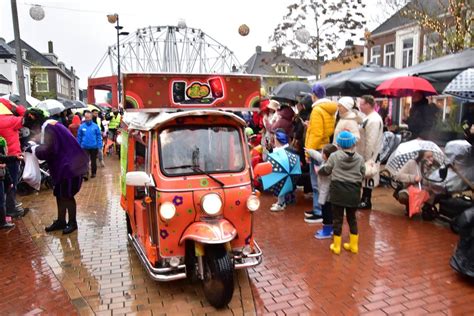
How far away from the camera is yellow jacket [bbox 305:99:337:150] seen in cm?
629

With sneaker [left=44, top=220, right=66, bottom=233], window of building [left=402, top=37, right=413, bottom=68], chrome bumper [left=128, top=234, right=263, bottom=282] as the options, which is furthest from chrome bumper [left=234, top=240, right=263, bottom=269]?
window of building [left=402, top=37, right=413, bottom=68]

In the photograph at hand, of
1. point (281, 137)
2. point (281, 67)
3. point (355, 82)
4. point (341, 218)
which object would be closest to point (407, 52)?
point (281, 67)

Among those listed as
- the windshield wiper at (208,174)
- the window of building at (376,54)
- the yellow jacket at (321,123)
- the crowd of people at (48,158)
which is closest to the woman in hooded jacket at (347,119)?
the yellow jacket at (321,123)

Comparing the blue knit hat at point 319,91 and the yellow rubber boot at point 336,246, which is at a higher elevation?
the blue knit hat at point 319,91

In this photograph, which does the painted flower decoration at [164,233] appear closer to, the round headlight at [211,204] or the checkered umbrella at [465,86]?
the round headlight at [211,204]

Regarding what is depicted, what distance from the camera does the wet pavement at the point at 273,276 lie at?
3996 millimetres

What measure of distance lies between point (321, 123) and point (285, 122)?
1683mm

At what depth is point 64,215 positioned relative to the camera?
21.4 feet

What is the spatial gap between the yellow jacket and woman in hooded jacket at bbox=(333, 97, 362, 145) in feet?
0.50

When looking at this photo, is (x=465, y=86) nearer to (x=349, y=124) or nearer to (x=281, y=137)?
(x=349, y=124)

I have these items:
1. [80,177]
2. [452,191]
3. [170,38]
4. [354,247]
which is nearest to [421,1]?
[170,38]

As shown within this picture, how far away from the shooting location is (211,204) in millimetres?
4043

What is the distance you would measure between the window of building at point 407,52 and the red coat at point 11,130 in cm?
2329

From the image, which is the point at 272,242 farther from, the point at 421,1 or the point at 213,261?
the point at 421,1
